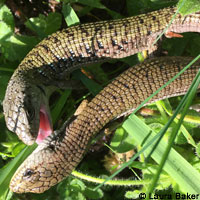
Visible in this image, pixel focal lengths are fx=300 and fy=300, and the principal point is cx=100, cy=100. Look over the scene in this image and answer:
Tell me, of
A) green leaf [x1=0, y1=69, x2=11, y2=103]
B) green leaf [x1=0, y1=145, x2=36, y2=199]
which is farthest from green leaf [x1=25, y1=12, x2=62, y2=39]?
green leaf [x1=0, y1=145, x2=36, y2=199]

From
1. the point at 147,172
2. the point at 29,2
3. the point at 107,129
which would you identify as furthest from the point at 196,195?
the point at 29,2

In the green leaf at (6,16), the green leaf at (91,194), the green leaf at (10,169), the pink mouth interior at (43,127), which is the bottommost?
the green leaf at (91,194)

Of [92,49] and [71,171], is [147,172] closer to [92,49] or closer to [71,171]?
[71,171]

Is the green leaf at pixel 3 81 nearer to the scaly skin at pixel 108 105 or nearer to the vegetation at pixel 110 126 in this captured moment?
the vegetation at pixel 110 126

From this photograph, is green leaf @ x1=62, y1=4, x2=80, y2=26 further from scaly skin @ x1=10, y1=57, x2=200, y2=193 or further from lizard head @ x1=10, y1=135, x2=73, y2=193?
lizard head @ x1=10, y1=135, x2=73, y2=193

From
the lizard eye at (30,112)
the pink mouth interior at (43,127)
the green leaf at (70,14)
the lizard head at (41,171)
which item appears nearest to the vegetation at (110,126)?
the green leaf at (70,14)

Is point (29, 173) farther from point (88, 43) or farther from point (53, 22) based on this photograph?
point (53, 22)

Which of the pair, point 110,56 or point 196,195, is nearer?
point 196,195
